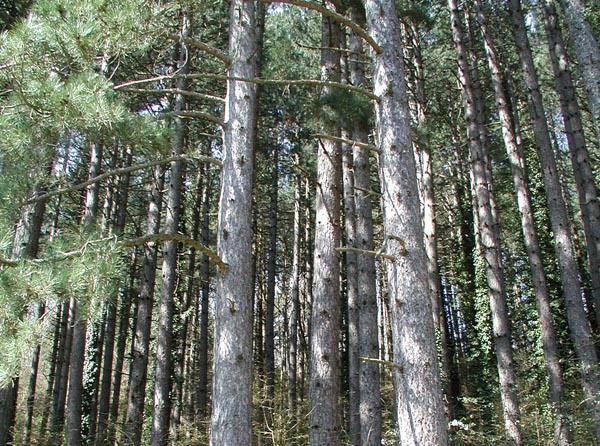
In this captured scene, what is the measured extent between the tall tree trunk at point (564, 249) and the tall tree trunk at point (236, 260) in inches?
216

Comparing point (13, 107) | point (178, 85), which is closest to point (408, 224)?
point (13, 107)

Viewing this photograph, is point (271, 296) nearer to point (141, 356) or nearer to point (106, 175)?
point (141, 356)

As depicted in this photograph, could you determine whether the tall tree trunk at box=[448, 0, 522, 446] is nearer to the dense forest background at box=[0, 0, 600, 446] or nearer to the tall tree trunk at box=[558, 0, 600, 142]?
the dense forest background at box=[0, 0, 600, 446]

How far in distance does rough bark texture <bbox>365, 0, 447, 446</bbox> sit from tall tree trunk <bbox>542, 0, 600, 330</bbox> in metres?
7.29

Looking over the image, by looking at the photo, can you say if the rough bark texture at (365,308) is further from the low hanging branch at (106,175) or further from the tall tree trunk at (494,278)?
the low hanging branch at (106,175)

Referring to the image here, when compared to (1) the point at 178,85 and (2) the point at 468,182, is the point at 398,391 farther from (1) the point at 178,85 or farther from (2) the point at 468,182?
(2) the point at 468,182

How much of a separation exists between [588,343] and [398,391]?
6271 mm

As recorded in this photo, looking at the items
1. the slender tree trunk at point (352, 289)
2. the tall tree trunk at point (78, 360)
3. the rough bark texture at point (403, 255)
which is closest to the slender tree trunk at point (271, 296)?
the slender tree trunk at point (352, 289)

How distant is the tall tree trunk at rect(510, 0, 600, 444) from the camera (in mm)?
8602

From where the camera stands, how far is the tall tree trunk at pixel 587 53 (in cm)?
724

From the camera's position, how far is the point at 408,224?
4.40 meters

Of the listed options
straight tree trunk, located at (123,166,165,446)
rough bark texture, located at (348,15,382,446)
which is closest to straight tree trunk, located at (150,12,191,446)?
straight tree trunk, located at (123,166,165,446)

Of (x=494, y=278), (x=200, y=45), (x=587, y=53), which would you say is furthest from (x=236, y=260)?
(x=587, y=53)

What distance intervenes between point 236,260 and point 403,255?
6.48ft
